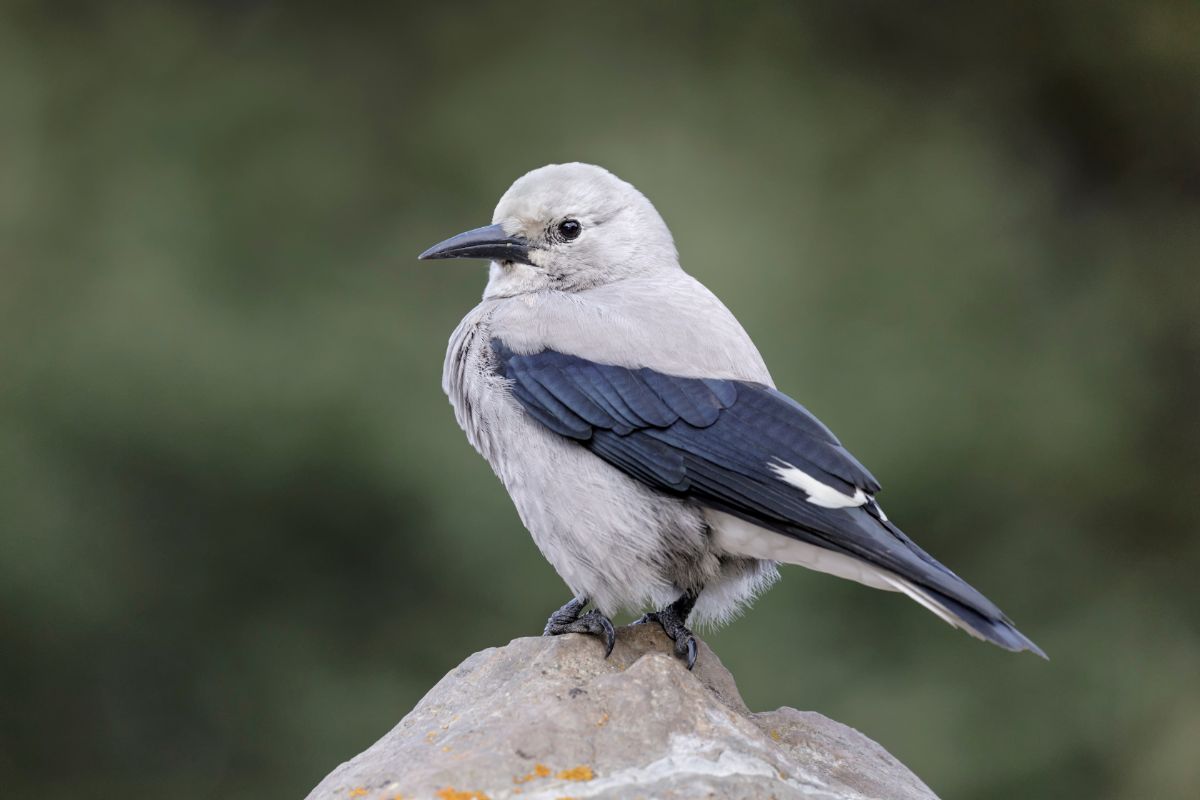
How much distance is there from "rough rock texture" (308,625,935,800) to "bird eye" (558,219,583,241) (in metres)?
1.21

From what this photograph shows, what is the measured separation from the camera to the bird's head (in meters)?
3.94

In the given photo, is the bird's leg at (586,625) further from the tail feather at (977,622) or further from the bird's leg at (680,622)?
the tail feather at (977,622)

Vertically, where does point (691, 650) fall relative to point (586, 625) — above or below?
below

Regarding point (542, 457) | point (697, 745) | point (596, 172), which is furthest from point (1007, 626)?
point (596, 172)

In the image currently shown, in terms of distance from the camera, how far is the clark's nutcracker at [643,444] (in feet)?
10.5

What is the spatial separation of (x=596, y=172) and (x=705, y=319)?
67 centimetres

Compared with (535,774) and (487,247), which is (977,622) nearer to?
(535,774)

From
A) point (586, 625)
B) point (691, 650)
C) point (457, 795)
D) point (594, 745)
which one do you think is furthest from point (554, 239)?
point (457, 795)

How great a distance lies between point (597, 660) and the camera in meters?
3.30

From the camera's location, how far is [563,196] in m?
3.96

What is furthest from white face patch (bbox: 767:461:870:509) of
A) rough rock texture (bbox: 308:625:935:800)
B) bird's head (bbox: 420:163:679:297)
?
bird's head (bbox: 420:163:679:297)

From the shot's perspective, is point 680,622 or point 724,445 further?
point 680,622

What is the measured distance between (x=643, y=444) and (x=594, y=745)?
0.82 meters

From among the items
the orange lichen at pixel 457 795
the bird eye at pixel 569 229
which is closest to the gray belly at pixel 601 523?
the bird eye at pixel 569 229
